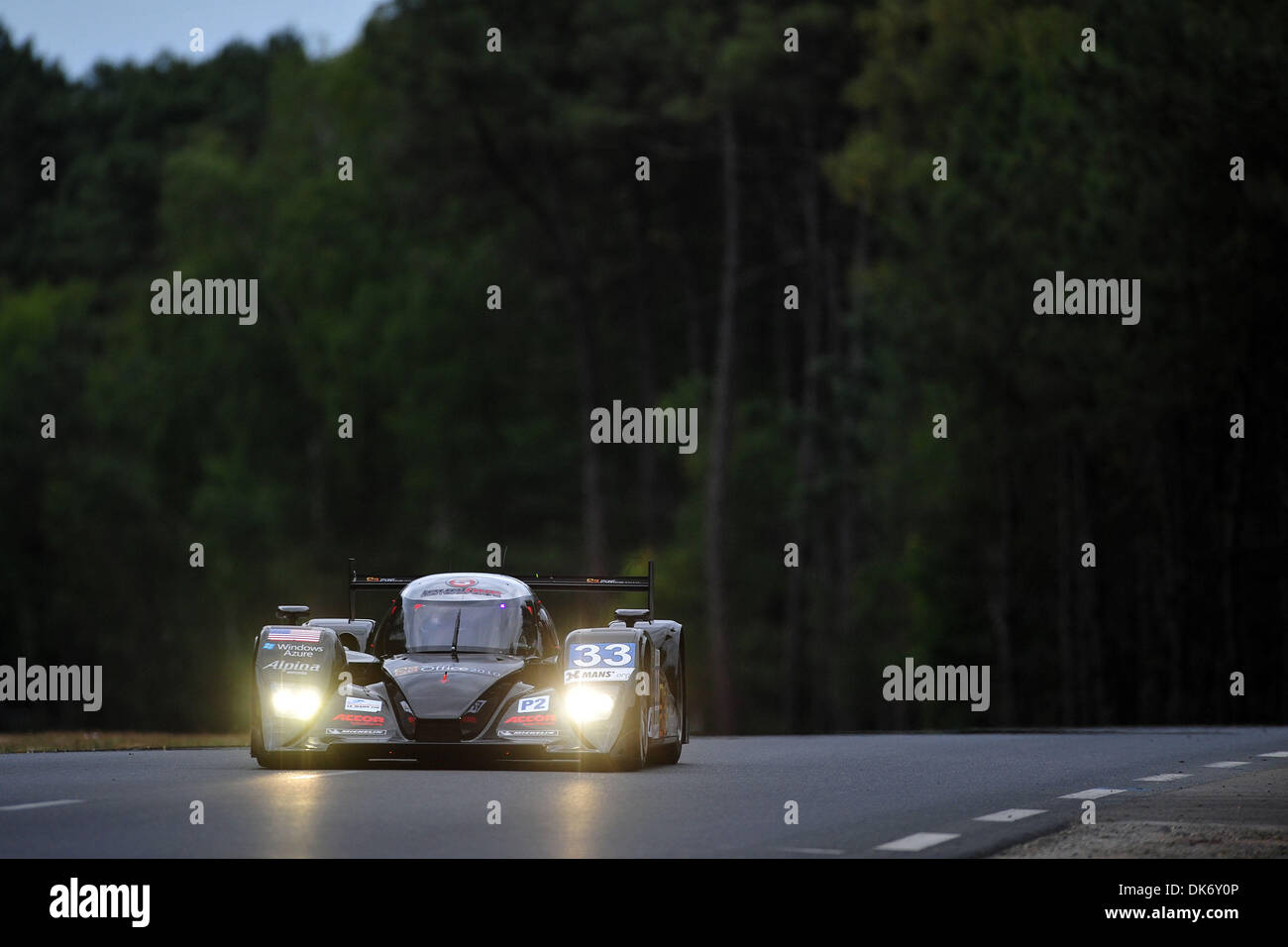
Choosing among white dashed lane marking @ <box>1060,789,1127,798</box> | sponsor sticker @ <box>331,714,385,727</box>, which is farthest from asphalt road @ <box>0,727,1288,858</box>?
sponsor sticker @ <box>331,714,385,727</box>

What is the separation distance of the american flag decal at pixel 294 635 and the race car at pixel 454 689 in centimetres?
1

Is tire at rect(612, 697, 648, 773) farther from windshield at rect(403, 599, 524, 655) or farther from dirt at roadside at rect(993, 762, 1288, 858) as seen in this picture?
dirt at roadside at rect(993, 762, 1288, 858)

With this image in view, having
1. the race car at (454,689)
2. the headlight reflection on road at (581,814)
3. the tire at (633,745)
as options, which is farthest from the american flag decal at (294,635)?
the tire at (633,745)

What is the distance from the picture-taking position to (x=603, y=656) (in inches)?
717

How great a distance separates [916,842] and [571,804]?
2.52 meters

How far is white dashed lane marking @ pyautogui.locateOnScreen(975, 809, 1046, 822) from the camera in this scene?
14305 millimetres

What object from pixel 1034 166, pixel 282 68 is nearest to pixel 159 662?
pixel 282 68

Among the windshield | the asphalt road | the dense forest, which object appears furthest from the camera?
the dense forest

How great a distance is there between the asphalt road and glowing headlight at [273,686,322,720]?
0.52 m

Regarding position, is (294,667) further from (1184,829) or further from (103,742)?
(103,742)
